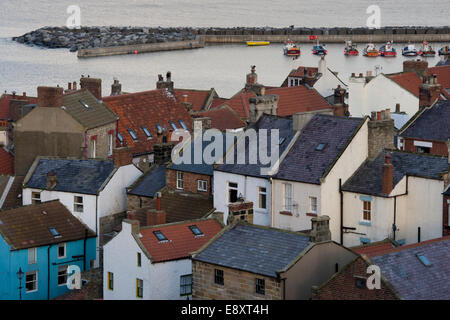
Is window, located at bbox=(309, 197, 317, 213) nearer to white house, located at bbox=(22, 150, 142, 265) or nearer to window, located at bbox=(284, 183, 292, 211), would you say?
window, located at bbox=(284, 183, 292, 211)

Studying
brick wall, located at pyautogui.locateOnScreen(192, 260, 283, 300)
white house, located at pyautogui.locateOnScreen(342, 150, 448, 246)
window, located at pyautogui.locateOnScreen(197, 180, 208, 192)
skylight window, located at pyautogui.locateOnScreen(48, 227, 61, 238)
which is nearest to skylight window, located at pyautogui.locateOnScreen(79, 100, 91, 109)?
window, located at pyautogui.locateOnScreen(197, 180, 208, 192)

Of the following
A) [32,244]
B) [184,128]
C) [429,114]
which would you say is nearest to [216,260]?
[32,244]

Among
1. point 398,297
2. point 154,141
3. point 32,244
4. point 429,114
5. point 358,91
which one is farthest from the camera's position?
point 358,91

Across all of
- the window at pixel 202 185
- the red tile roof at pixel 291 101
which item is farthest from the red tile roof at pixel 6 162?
the red tile roof at pixel 291 101

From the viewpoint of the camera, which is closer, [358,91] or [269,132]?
[269,132]

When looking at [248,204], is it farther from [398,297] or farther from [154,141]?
[154,141]

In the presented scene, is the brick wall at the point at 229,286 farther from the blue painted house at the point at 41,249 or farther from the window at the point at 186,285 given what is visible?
the blue painted house at the point at 41,249
